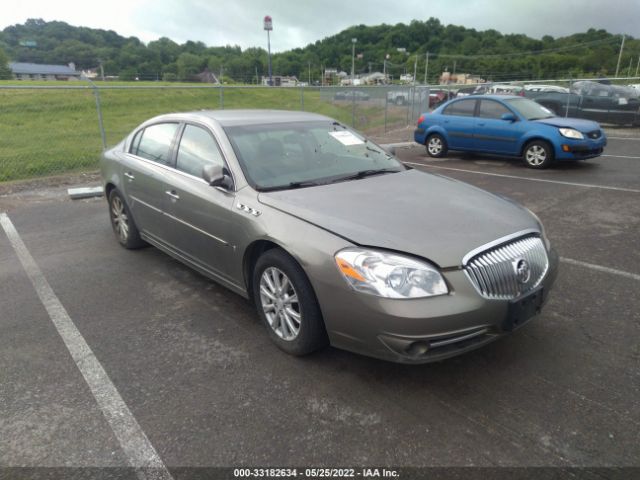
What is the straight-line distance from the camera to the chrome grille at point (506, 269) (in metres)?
2.59

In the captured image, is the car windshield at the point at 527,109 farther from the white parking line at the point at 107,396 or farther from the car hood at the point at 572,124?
the white parking line at the point at 107,396

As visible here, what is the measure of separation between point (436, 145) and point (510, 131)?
6.29 feet

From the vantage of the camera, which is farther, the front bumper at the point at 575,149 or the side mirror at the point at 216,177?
the front bumper at the point at 575,149

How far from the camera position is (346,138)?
4250 millimetres

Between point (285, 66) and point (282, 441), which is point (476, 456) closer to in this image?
point (282, 441)

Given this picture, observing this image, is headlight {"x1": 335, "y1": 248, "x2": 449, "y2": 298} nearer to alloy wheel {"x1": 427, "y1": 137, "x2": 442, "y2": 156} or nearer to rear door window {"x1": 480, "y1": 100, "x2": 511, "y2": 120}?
rear door window {"x1": 480, "y1": 100, "x2": 511, "y2": 120}

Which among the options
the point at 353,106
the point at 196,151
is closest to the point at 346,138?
the point at 196,151

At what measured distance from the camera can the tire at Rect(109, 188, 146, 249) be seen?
503 cm

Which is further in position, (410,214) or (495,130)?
(495,130)

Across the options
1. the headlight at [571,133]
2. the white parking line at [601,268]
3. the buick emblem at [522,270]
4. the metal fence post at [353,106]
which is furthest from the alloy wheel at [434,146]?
the buick emblem at [522,270]

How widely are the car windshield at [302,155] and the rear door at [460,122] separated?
6.91 metres

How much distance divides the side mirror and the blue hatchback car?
791 centimetres

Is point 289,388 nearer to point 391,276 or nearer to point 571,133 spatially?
point 391,276

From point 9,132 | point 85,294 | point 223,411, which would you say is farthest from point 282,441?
point 9,132
